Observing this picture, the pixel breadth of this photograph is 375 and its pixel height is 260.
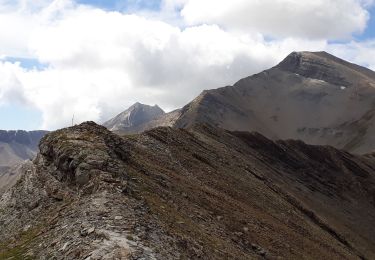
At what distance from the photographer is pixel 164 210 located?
Result: 30.6 meters

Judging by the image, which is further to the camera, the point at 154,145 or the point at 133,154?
the point at 154,145

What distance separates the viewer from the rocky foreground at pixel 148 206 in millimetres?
24172

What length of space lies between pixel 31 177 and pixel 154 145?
55.5 feet

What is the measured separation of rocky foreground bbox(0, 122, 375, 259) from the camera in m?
24.2

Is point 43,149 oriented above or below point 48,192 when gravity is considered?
above

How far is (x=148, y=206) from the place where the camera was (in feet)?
94.1

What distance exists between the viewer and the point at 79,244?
22516 mm

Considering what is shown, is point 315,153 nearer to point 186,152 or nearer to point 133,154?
point 186,152

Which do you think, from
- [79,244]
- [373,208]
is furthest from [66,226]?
[373,208]

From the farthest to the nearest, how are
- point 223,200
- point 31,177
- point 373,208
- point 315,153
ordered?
point 315,153
point 373,208
point 223,200
point 31,177

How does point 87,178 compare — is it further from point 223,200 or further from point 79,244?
point 223,200

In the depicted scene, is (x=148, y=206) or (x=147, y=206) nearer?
(x=147, y=206)

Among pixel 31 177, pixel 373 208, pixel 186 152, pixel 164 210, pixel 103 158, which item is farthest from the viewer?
pixel 373 208

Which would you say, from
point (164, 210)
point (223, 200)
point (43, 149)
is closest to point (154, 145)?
point (223, 200)
